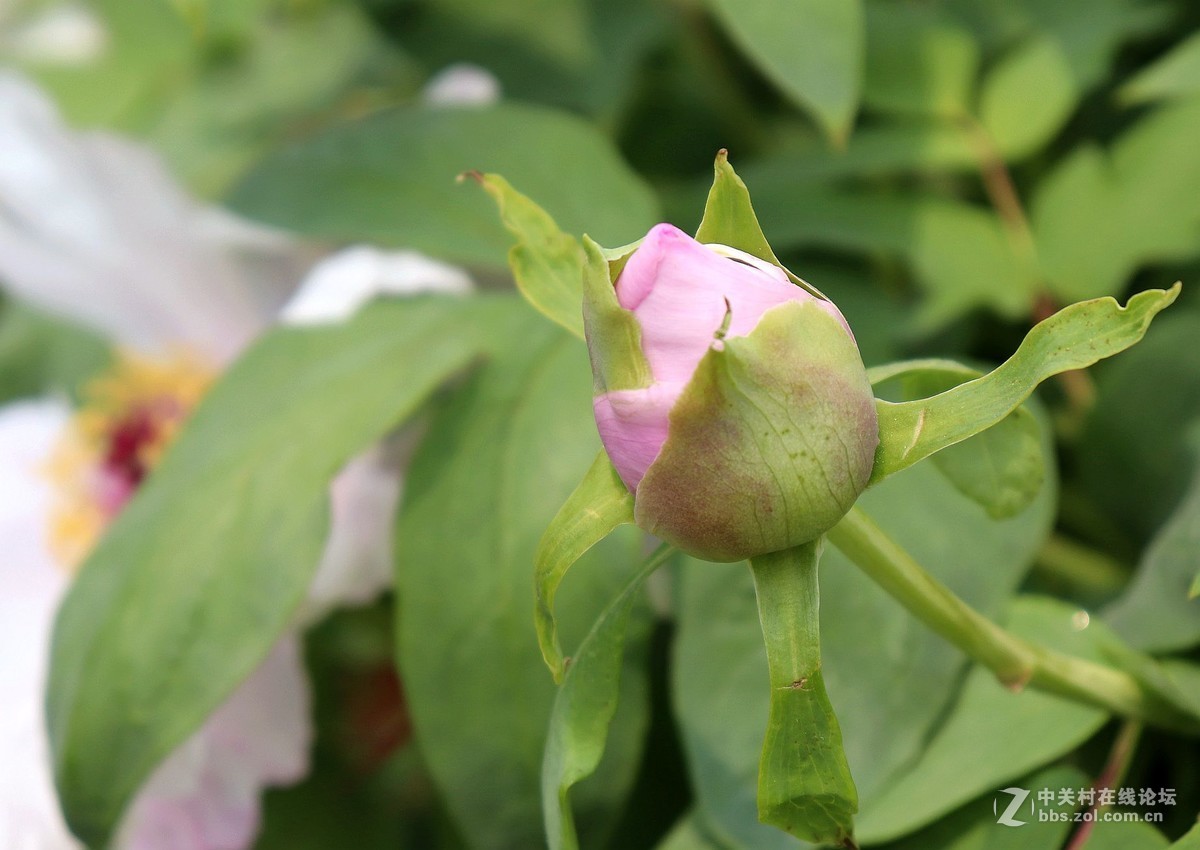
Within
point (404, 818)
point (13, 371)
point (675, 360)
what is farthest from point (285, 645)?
point (13, 371)

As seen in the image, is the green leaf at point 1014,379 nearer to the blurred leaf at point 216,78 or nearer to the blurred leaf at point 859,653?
the blurred leaf at point 859,653

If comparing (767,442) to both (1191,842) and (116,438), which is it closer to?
(1191,842)

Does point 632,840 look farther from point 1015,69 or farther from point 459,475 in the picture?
point 1015,69

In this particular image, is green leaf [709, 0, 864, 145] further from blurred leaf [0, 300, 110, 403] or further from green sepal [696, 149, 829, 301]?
blurred leaf [0, 300, 110, 403]

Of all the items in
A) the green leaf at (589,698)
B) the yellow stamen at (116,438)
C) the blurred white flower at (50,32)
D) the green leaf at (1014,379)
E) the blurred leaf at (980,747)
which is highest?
the green leaf at (1014,379)

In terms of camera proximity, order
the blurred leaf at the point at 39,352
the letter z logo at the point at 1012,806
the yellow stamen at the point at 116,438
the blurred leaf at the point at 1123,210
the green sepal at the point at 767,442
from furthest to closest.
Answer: the blurred leaf at the point at 39,352 < the yellow stamen at the point at 116,438 < the blurred leaf at the point at 1123,210 < the letter z logo at the point at 1012,806 < the green sepal at the point at 767,442

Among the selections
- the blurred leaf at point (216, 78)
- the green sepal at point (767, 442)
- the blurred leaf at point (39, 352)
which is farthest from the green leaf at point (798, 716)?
the blurred leaf at point (39, 352)

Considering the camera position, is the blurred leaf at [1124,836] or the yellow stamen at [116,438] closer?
the blurred leaf at [1124,836]
